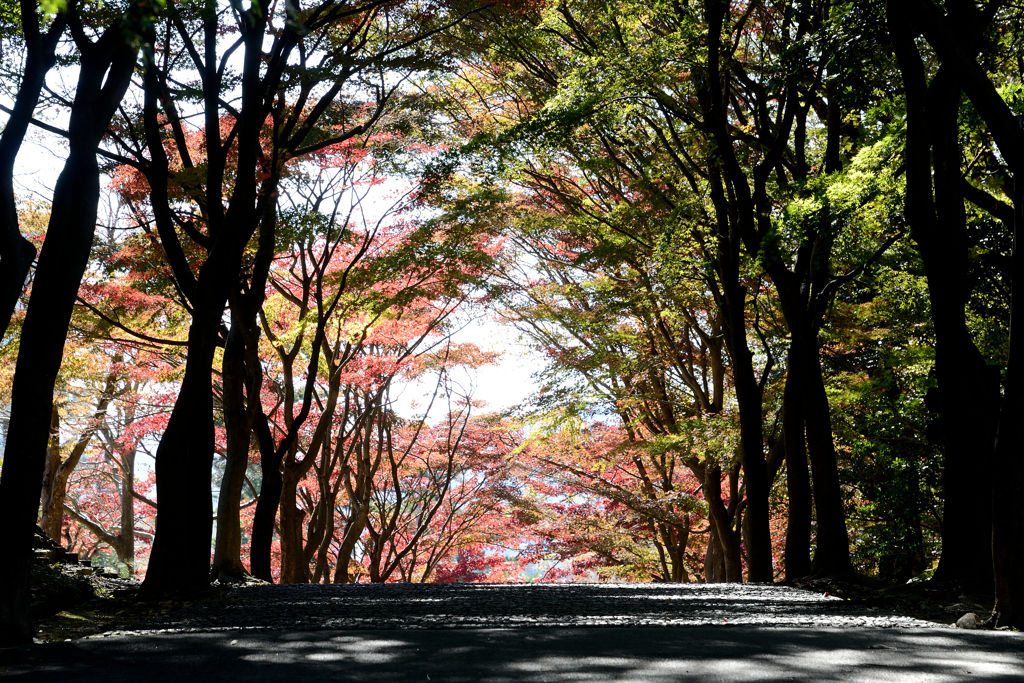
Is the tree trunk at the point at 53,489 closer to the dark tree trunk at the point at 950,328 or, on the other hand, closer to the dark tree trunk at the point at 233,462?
the dark tree trunk at the point at 233,462

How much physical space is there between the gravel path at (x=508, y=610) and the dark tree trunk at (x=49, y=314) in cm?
83

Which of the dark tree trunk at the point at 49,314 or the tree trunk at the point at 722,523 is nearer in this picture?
the dark tree trunk at the point at 49,314

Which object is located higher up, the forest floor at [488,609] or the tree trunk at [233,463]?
the tree trunk at [233,463]

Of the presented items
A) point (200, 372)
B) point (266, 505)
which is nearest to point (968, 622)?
point (200, 372)

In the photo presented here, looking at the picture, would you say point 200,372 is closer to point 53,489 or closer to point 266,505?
point 266,505

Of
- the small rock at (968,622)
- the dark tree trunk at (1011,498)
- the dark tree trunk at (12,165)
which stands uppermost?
the dark tree trunk at (12,165)

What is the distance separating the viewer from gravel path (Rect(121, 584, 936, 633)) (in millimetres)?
4957

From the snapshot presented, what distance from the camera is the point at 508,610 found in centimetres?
582

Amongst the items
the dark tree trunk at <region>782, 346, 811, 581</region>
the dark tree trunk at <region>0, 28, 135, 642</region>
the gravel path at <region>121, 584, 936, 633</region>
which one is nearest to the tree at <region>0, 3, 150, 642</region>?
the dark tree trunk at <region>0, 28, 135, 642</region>

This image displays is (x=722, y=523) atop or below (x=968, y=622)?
atop

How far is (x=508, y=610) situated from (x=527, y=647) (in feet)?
6.45

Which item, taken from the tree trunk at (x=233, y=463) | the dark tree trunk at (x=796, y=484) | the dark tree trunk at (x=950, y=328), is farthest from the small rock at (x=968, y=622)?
the tree trunk at (x=233, y=463)

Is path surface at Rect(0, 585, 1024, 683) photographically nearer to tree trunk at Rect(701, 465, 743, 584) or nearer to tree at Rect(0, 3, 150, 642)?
tree at Rect(0, 3, 150, 642)

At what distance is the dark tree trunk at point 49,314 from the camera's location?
4246 mm
